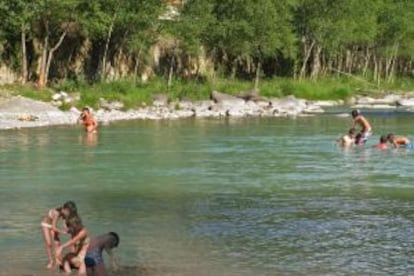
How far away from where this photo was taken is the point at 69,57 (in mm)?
66688

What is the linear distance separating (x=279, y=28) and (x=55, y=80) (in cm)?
1865

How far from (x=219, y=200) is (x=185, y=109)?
1369 inches

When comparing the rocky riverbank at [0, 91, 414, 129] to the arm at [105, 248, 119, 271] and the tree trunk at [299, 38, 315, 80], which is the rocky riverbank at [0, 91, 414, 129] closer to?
the tree trunk at [299, 38, 315, 80]

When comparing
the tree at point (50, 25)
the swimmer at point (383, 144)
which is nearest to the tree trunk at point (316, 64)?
the tree at point (50, 25)

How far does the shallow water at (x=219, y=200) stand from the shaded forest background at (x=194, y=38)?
2062 cm

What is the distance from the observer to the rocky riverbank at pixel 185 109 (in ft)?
153

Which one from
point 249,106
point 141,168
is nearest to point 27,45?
point 249,106

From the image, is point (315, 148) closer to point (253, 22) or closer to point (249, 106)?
point (249, 106)

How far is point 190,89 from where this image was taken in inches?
2484

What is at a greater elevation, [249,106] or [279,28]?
[279,28]

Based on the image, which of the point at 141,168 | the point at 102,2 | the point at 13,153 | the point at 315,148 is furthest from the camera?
the point at 102,2

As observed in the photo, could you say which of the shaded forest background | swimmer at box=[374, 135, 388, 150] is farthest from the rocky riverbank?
swimmer at box=[374, 135, 388, 150]

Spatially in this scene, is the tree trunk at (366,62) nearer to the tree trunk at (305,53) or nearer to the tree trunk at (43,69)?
the tree trunk at (305,53)

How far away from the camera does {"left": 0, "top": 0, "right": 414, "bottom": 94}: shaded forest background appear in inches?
2299
